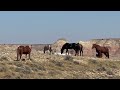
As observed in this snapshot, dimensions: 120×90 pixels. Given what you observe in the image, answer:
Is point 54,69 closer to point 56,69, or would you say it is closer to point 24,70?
point 56,69

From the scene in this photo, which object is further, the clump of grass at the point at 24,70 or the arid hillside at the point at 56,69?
the clump of grass at the point at 24,70

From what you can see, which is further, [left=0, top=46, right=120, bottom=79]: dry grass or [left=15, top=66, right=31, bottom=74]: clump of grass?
[left=15, top=66, right=31, bottom=74]: clump of grass

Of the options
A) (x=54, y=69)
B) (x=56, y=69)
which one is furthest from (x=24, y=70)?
(x=56, y=69)

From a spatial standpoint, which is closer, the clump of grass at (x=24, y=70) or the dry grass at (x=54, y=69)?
the dry grass at (x=54, y=69)

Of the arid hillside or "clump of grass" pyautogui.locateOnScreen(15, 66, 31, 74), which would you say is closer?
the arid hillside

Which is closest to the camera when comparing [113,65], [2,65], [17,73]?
[17,73]
